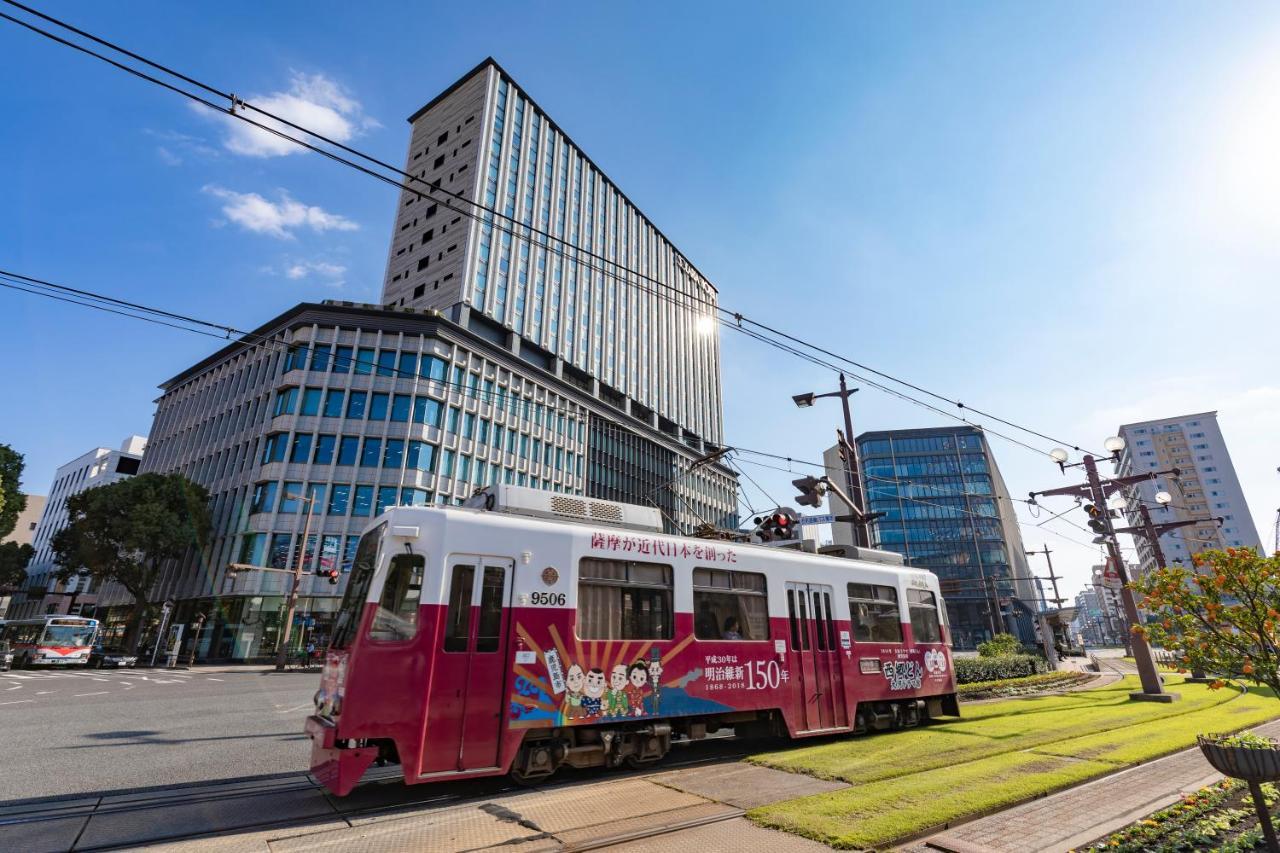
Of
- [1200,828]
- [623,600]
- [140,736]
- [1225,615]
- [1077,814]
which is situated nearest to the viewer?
[1200,828]

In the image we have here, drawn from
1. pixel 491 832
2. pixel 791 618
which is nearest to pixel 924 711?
pixel 791 618

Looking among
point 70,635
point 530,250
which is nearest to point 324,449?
point 70,635

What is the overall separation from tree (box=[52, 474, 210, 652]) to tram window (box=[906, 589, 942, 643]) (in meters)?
46.3

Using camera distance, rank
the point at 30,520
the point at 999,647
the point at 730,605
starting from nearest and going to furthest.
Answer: the point at 730,605, the point at 999,647, the point at 30,520

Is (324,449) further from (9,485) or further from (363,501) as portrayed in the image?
(9,485)

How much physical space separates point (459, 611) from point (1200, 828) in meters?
7.83

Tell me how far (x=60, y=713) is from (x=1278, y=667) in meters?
22.1

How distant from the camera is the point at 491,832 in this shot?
19.1 feet

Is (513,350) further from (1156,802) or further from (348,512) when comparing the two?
(1156,802)

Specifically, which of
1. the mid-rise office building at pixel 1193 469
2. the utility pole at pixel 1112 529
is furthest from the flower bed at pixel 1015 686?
the mid-rise office building at pixel 1193 469

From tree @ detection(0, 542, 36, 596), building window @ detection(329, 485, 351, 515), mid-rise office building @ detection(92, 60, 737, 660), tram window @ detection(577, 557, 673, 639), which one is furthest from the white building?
tram window @ detection(577, 557, 673, 639)

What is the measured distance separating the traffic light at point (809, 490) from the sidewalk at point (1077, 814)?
26.2ft

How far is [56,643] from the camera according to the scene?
105ft

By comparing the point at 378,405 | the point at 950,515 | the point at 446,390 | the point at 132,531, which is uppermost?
the point at 446,390
